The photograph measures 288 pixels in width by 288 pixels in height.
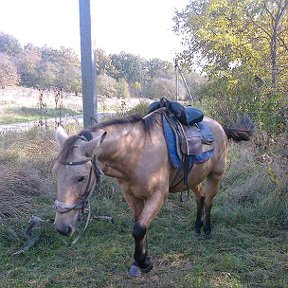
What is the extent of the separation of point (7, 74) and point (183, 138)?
2642 cm

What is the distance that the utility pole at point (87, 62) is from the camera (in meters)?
5.78

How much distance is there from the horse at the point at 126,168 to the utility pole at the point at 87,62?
2.36 m

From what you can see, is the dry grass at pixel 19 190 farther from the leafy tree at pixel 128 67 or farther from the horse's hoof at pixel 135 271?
the leafy tree at pixel 128 67

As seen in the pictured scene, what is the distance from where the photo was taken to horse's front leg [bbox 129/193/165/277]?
325 cm

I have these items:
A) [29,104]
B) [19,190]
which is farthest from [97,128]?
[29,104]

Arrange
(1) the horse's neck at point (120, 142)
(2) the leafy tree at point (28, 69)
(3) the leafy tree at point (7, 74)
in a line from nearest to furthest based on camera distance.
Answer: (1) the horse's neck at point (120, 142), (3) the leafy tree at point (7, 74), (2) the leafy tree at point (28, 69)

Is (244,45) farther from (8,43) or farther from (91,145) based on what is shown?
(8,43)

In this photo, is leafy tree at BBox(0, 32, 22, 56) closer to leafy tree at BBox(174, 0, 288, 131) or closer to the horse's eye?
leafy tree at BBox(174, 0, 288, 131)

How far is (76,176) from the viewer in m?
2.66

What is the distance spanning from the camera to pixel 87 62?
5.88m

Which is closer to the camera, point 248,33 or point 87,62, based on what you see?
point 87,62

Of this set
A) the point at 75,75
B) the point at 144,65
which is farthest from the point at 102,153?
the point at 144,65

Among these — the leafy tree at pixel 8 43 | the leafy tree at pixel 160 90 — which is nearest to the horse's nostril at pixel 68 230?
the leafy tree at pixel 160 90

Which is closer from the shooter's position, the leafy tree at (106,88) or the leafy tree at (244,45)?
the leafy tree at (244,45)
